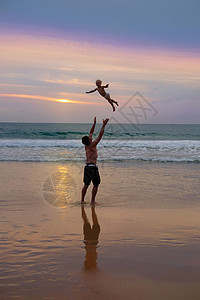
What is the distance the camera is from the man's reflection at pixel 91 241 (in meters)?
3.61

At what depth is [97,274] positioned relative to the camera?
336 cm

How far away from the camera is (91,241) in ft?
14.3

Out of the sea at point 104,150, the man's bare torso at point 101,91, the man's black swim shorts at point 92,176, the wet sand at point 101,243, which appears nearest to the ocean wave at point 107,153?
the sea at point 104,150

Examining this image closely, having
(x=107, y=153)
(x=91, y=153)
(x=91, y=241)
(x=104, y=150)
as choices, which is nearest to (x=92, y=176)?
(x=91, y=153)

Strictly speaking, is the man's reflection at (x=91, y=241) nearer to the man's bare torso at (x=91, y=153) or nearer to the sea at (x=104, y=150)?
the man's bare torso at (x=91, y=153)

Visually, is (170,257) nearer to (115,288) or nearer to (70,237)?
(115,288)

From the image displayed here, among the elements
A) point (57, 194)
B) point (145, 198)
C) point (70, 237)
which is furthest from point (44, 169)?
point (70, 237)

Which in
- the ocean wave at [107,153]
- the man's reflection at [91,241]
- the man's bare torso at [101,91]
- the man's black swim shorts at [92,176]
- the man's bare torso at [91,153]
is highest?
the man's bare torso at [101,91]

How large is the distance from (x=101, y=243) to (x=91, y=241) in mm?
151

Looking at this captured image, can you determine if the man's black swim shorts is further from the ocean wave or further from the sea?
the ocean wave

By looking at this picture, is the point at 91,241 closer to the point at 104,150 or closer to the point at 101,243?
the point at 101,243

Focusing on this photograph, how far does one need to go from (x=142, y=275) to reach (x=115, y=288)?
1.22ft

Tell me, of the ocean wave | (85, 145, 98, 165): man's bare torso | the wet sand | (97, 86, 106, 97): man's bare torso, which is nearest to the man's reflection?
→ the wet sand

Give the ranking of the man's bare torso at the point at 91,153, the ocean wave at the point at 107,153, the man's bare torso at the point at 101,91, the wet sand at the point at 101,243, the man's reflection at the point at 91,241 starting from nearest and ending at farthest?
the wet sand at the point at 101,243 → the man's reflection at the point at 91,241 → the man's bare torso at the point at 101,91 → the man's bare torso at the point at 91,153 → the ocean wave at the point at 107,153
